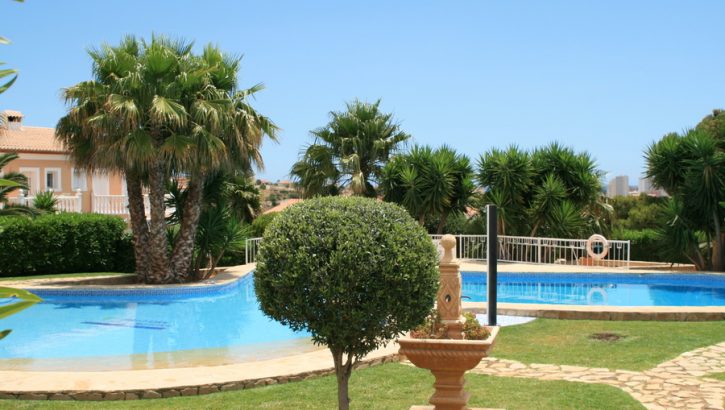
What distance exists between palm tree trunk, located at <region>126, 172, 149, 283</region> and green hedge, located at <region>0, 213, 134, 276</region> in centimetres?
265

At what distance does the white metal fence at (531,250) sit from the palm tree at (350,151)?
3.89 meters

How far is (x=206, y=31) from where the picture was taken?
19.0 meters

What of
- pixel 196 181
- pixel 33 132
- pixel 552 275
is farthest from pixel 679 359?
pixel 33 132

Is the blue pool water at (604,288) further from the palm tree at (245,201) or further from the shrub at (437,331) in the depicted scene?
the palm tree at (245,201)

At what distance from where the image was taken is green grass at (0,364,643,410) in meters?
6.94

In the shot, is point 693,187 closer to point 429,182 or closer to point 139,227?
point 429,182

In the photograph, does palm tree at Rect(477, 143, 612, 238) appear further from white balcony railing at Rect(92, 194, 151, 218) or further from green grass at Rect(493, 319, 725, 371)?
white balcony railing at Rect(92, 194, 151, 218)

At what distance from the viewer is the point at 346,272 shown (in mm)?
4969

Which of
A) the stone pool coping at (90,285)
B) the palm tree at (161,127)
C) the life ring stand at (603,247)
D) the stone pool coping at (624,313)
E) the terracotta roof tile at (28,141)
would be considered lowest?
the stone pool coping at (624,313)

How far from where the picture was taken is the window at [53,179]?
33.8 meters

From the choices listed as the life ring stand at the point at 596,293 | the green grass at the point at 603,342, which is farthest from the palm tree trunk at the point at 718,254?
the green grass at the point at 603,342

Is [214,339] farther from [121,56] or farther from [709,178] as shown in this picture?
[709,178]

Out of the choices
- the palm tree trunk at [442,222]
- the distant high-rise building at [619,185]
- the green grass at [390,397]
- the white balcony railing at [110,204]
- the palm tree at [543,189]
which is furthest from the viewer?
the distant high-rise building at [619,185]

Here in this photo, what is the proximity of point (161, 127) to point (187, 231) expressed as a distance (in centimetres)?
277
